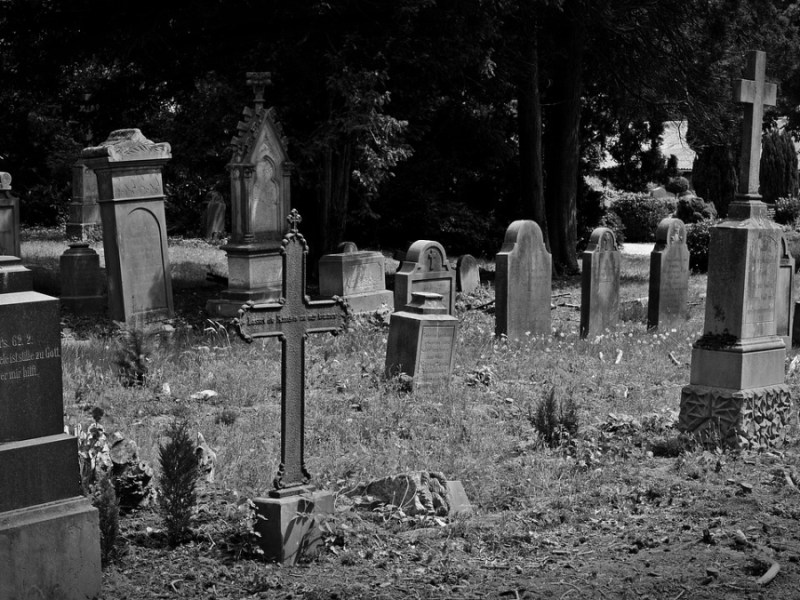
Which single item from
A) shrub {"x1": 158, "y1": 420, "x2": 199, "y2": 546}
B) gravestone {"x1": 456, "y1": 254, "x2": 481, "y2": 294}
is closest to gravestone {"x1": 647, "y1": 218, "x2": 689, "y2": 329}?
gravestone {"x1": 456, "y1": 254, "x2": 481, "y2": 294}

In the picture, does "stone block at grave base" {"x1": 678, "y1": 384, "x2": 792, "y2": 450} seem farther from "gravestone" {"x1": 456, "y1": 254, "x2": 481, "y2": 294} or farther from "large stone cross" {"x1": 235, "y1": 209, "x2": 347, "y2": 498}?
"gravestone" {"x1": 456, "y1": 254, "x2": 481, "y2": 294}

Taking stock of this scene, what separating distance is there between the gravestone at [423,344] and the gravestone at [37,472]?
17.2 ft

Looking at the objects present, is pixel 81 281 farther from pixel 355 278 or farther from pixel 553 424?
pixel 553 424

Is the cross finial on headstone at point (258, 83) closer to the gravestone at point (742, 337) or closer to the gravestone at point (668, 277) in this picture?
the gravestone at point (668, 277)

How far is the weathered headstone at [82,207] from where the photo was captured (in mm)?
25203

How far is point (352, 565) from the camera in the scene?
18.5 feet

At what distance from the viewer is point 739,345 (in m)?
8.47

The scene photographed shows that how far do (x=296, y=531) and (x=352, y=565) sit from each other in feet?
1.14

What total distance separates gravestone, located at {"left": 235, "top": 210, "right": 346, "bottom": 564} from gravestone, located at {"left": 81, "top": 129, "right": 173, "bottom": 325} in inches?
284

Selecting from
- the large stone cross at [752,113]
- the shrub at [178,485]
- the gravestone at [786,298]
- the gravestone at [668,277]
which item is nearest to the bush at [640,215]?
the gravestone at [668,277]

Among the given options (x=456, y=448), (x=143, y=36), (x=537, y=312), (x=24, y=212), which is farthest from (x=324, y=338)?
(x=24, y=212)

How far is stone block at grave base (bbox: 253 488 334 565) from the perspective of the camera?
5.55 metres

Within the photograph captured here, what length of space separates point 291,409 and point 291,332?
1.41 ft

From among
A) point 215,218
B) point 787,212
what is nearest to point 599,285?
point 215,218
